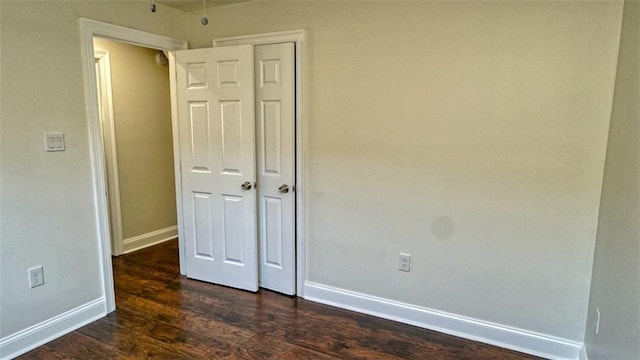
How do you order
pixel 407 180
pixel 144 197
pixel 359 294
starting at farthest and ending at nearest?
pixel 144 197
pixel 359 294
pixel 407 180

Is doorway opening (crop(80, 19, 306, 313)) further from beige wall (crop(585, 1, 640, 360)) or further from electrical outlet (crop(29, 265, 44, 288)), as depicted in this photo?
beige wall (crop(585, 1, 640, 360))

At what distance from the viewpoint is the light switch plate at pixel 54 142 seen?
242cm

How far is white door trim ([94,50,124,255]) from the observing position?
12.5 ft

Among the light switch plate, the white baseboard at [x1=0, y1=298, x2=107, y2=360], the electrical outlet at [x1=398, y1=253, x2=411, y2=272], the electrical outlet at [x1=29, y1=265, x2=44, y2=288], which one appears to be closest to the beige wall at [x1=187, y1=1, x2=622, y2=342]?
the electrical outlet at [x1=398, y1=253, x2=411, y2=272]

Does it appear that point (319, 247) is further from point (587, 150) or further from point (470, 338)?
point (587, 150)

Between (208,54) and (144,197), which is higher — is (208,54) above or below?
above

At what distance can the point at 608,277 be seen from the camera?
186 centimetres

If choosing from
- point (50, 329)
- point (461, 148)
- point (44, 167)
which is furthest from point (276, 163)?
point (50, 329)

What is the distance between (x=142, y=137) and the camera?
13.9 feet

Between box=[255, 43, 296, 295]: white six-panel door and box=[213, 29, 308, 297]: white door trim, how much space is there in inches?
1.6

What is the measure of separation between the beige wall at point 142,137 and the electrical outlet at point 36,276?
167cm

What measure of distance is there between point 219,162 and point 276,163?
1.63ft

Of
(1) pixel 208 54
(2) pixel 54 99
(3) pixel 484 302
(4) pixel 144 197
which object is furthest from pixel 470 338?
(4) pixel 144 197

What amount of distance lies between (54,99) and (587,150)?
3151 mm
